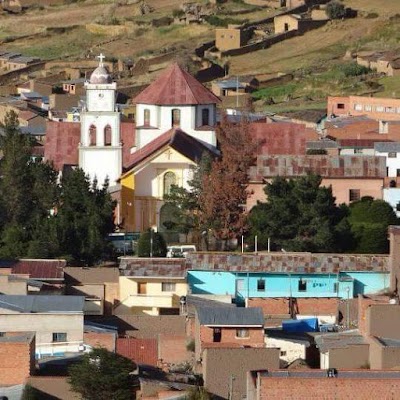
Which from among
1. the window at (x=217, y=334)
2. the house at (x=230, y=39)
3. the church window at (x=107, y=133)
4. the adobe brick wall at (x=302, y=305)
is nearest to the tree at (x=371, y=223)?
the adobe brick wall at (x=302, y=305)

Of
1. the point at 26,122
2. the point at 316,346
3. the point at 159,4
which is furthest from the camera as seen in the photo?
the point at 159,4

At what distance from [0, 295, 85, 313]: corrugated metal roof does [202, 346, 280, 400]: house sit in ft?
17.4

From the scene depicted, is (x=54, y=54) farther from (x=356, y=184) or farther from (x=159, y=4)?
(x=356, y=184)

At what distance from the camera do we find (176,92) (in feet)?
214

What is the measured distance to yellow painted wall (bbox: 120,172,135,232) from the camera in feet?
200

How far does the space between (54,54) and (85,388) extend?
7253cm

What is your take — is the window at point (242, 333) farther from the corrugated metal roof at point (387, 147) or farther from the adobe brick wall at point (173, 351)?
the corrugated metal roof at point (387, 147)

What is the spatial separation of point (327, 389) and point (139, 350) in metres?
9.53

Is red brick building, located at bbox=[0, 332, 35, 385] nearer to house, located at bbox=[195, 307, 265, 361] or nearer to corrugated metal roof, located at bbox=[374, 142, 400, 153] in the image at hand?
house, located at bbox=[195, 307, 265, 361]

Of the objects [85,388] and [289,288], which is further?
[289,288]

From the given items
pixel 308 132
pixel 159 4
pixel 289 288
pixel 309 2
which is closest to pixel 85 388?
pixel 289 288

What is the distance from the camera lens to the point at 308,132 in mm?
71062

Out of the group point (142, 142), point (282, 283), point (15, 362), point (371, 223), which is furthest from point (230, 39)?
point (15, 362)

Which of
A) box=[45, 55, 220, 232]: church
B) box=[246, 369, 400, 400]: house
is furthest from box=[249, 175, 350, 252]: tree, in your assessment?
box=[246, 369, 400, 400]: house
